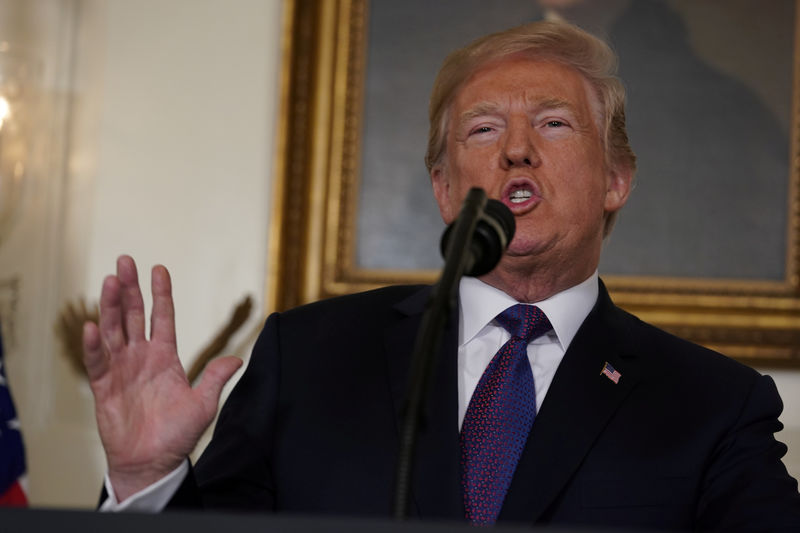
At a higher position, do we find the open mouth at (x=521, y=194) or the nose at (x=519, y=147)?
the nose at (x=519, y=147)

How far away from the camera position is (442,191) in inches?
81.4

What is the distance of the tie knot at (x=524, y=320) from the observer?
Result: 1.74m

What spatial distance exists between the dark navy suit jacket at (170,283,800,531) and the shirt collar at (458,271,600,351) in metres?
0.04

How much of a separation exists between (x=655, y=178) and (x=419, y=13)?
101cm

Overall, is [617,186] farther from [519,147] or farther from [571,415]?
[571,415]

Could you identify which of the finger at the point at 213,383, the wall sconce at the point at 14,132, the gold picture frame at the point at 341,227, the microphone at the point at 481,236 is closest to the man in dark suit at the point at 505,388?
the finger at the point at 213,383

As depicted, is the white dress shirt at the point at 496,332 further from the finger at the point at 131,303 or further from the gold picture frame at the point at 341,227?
the gold picture frame at the point at 341,227

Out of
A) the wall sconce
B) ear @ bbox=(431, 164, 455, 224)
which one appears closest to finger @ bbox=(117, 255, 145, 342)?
ear @ bbox=(431, 164, 455, 224)

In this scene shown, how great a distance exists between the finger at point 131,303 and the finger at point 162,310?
0.02 metres

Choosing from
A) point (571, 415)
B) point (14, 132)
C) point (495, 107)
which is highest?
point (14, 132)

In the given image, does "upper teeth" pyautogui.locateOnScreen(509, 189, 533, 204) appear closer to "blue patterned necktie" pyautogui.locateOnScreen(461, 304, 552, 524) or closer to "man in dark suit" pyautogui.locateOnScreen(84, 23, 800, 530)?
"man in dark suit" pyautogui.locateOnScreen(84, 23, 800, 530)

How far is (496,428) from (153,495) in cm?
60

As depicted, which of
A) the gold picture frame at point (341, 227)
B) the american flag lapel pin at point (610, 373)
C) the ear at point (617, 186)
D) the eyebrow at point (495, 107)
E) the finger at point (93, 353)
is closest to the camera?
the finger at point (93, 353)

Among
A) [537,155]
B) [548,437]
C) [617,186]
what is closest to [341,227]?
[617,186]
